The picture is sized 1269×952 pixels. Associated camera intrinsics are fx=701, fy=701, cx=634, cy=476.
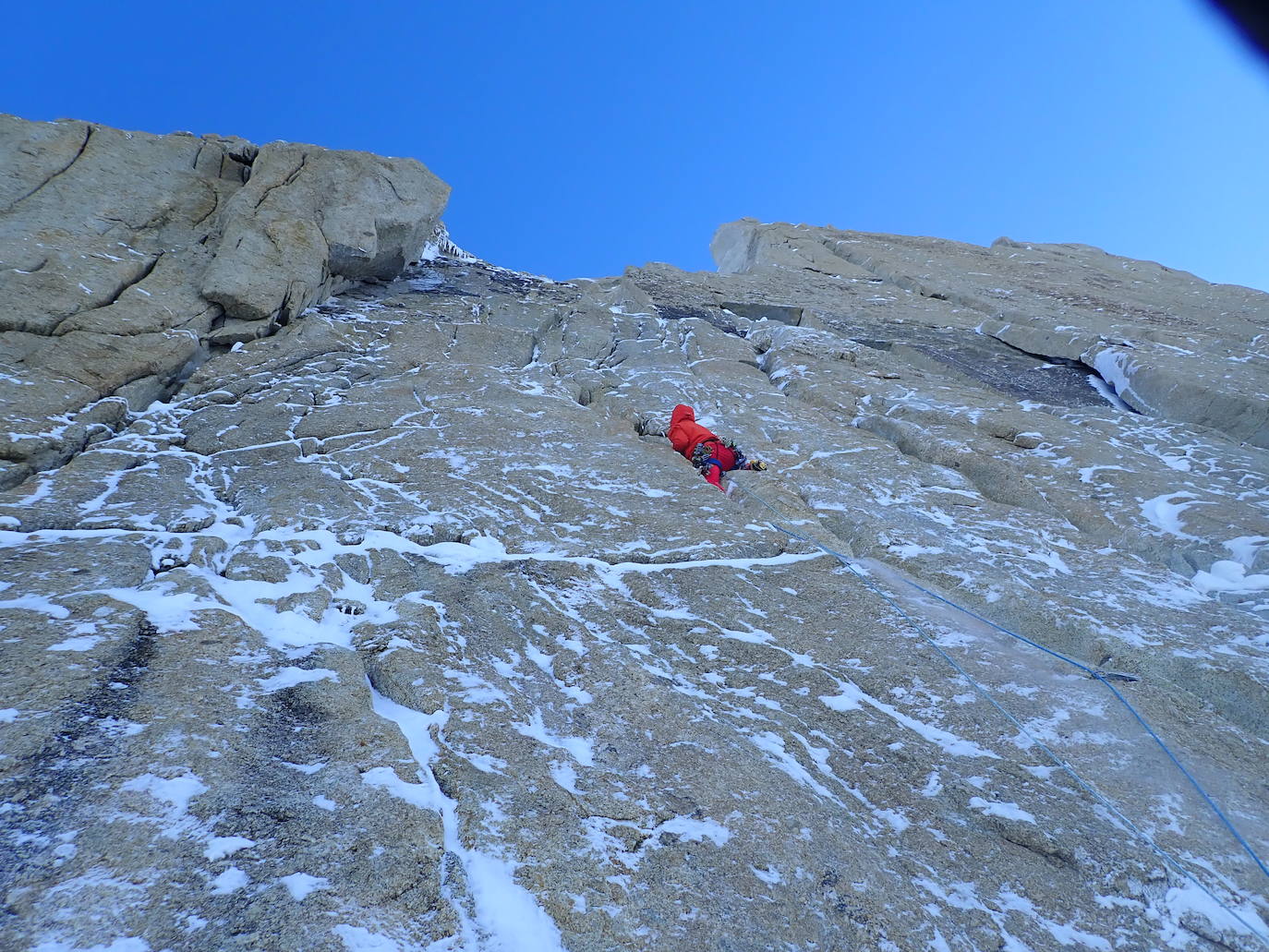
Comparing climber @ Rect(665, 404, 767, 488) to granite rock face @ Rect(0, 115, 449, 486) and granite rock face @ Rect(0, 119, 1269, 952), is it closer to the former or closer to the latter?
granite rock face @ Rect(0, 119, 1269, 952)

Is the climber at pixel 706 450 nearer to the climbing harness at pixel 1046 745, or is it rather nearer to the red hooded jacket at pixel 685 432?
the red hooded jacket at pixel 685 432

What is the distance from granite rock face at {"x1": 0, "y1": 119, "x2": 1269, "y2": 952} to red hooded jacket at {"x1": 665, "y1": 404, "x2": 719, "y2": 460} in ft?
1.06

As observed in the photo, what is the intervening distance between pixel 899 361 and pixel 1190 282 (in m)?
14.6

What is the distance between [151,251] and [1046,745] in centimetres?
1382

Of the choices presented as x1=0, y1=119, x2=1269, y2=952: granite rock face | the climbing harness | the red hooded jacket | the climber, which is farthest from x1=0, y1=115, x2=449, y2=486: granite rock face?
the climbing harness

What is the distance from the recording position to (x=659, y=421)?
10.5 meters

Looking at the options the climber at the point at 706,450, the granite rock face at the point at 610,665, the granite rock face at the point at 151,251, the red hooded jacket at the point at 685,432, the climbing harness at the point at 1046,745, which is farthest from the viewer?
the red hooded jacket at the point at 685,432

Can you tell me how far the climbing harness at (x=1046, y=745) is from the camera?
167 inches

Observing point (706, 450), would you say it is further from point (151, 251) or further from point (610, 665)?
point (151, 251)

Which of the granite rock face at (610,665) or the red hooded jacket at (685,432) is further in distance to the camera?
the red hooded jacket at (685,432)

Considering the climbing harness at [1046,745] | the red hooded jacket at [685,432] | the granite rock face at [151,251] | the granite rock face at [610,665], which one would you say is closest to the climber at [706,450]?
the red hooded jacket at [685,432]

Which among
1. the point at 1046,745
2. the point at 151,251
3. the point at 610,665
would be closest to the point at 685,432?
the point at 610,665

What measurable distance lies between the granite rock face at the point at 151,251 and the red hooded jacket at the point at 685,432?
6.84m

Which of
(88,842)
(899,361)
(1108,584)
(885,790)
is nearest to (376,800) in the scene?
(88,842)
